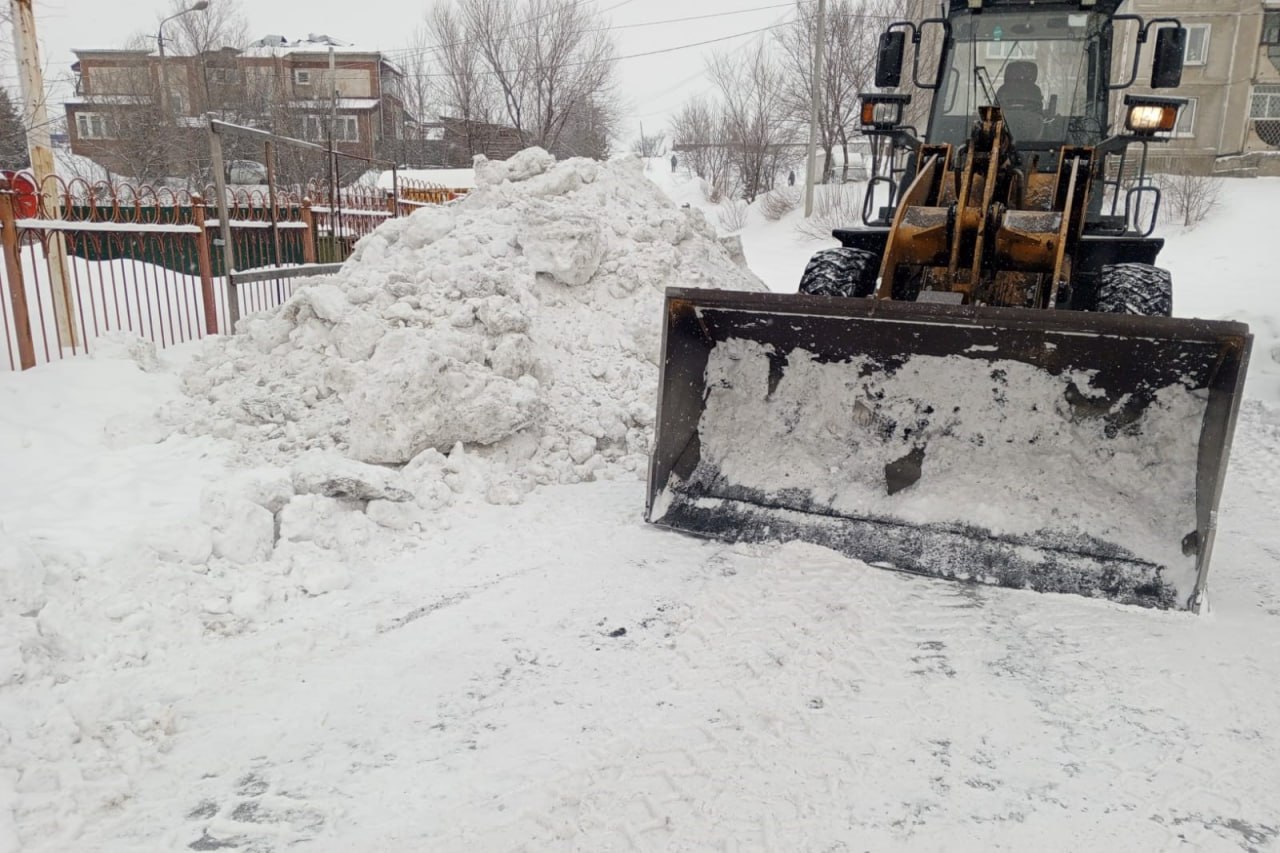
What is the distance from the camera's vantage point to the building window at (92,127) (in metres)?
28.4

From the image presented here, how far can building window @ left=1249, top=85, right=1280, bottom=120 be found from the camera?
24906mm

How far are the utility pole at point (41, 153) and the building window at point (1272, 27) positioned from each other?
3053 cm

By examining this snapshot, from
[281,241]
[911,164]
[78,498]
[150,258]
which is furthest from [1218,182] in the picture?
[78,498]

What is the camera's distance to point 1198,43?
2539 centimetres

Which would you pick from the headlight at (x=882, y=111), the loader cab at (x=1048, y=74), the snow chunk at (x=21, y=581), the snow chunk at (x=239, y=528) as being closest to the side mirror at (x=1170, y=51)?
the loader cab at (x=1048, y=74)

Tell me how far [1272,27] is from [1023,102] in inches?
1076

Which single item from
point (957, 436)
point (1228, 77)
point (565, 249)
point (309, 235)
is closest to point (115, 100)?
point (309, 235)

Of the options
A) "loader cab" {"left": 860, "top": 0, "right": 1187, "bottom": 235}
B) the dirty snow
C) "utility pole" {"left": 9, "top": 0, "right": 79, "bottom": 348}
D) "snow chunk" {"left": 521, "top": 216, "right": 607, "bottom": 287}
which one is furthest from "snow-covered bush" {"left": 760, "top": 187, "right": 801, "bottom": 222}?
the dirty snow

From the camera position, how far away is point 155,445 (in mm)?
4949

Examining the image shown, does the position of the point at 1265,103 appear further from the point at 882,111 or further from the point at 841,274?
the point at 841,274

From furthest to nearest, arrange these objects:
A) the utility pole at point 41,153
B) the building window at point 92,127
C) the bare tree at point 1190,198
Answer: the building window at point 92,127 < the bare tree at point 1190,198 < the utility pole at point 41,153

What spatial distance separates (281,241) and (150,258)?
1.57m

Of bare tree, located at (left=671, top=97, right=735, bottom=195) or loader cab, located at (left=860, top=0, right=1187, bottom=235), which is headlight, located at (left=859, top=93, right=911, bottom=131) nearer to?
loader cab, located at (left=860, top=0, right=1187, bottom=235)

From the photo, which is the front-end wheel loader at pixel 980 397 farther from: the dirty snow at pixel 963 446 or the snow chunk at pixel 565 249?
the snow chunk at pixel 565 249
